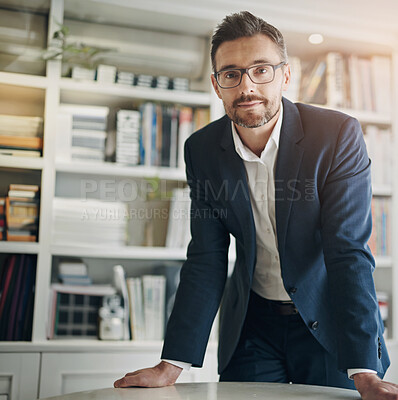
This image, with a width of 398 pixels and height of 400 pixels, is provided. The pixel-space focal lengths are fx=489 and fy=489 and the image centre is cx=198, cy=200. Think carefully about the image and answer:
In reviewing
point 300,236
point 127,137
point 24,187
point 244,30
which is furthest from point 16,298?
point 244,30

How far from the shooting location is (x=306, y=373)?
1.29 m

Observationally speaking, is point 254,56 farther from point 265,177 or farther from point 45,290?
point 45,290

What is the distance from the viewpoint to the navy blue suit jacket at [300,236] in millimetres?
1120

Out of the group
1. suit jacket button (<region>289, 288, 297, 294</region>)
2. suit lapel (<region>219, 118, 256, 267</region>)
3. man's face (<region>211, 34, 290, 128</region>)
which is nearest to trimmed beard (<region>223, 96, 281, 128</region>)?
man's face (<region>211, 34, 290, 128</region>)

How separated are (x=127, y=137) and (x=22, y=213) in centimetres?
59

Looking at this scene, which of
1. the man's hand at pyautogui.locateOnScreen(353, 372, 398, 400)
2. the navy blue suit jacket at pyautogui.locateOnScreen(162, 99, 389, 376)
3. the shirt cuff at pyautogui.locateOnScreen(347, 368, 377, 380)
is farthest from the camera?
the navy blue suit jacket at pyautogui.locateOnScreen(162, 99, 389, 376)

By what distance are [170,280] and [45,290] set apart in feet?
1.88

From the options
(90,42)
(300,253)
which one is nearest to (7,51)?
(90,42)

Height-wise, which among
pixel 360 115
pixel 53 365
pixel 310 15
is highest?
pixel 310 15

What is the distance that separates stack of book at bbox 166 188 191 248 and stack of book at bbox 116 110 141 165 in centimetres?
26

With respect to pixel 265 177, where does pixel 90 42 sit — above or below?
above

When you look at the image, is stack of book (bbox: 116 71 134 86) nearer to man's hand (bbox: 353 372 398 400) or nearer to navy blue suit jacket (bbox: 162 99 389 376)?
navy blue suit jacket (bbox: 162 99 389 376)

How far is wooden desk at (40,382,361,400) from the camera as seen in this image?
98 centimetres

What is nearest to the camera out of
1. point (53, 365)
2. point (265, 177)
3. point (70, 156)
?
point (265, 177)
